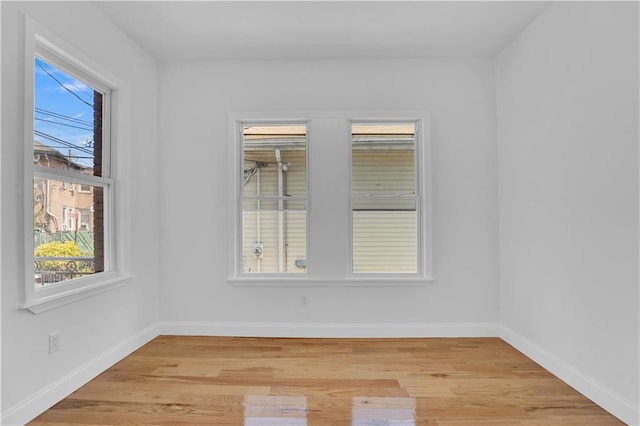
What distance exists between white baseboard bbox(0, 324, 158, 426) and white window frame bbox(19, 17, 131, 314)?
50 cm

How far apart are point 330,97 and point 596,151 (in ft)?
7.17

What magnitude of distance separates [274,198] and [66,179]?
1.69 meters

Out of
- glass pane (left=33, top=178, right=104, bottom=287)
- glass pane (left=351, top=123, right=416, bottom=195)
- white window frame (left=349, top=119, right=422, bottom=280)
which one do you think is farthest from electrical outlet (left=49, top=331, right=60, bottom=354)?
glass pane (left=351, top=123, right=416, bottom=195)

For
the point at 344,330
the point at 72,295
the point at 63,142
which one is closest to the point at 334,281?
the point at 344,330

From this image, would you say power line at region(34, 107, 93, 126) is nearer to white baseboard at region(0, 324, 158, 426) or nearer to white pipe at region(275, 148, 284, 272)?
white pipe at region(275, 148, 284, 272)

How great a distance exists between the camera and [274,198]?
3.52m

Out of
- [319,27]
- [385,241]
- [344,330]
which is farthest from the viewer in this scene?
[385,241]

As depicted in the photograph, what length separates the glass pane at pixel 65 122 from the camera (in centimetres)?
227

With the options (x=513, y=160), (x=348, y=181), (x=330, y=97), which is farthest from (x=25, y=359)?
(x=513, y=160)

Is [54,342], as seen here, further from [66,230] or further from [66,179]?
[66,179]

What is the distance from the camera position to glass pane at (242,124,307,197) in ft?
11.6

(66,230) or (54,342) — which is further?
(66,230)

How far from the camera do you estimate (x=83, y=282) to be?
254cm

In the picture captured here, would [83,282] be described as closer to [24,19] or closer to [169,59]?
[24,19]
